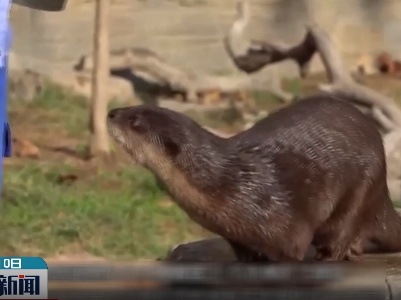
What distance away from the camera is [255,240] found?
1.02m

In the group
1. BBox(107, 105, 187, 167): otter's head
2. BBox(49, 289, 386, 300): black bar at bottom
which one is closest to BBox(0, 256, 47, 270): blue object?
BBox(49, 289, 386, 300): black bar at bottom

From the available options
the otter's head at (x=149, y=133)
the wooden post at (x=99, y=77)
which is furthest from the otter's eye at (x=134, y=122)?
the wooden post at (x=99, y=77)

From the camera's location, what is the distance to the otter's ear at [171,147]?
996 mm

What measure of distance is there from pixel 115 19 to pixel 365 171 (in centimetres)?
62

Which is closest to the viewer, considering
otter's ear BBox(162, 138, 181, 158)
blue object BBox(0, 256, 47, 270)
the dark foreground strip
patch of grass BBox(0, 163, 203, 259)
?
otter's ear BBox(162, 138, 181, 158)

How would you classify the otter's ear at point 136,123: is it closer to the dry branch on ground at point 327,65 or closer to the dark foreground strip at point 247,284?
the dark foreground strip at point 247,284

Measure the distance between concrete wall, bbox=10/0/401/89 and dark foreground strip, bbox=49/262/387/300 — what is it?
48 cm

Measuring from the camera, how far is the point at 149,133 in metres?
1.01

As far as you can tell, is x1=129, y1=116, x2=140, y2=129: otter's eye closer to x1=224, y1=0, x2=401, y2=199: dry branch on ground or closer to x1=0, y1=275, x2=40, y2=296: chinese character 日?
x1=0, y1=275, x2=40, y2=296: chinese character 日

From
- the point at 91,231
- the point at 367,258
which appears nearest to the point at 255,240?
the point at 367,258

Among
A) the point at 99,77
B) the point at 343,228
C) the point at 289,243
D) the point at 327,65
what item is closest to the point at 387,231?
the point at 343,228

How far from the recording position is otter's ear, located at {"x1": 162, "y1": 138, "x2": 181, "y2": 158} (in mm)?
996

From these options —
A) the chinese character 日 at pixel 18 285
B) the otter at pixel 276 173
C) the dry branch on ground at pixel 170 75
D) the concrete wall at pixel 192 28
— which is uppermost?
the concrete wall at pixel 192 28

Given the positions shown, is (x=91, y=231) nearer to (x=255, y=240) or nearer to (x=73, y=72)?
(x=73, y=72)
